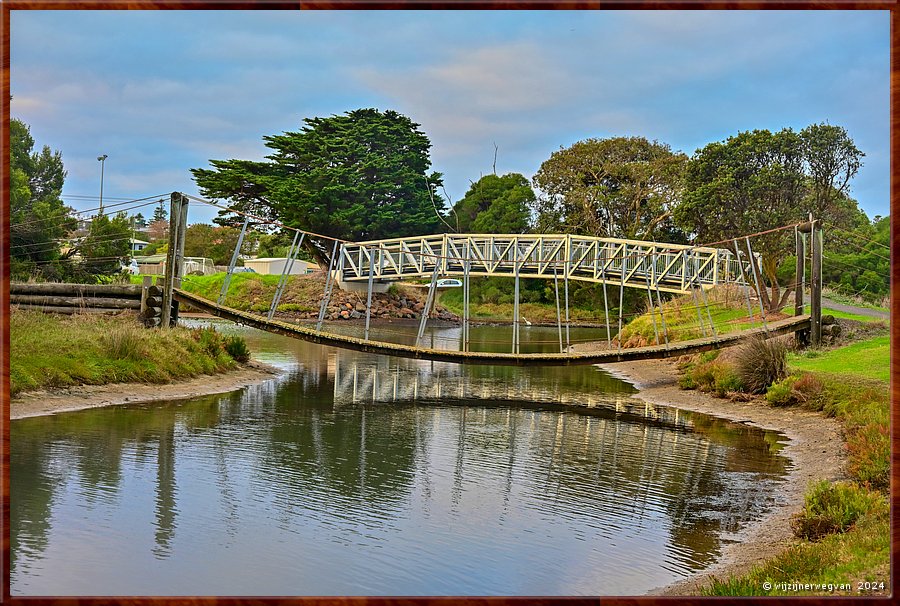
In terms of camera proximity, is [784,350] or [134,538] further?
[784,350]

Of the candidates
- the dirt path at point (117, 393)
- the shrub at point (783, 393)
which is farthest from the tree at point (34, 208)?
the shrub at point (783, 393)

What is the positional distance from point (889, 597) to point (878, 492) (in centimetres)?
362

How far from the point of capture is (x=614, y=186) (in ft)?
141

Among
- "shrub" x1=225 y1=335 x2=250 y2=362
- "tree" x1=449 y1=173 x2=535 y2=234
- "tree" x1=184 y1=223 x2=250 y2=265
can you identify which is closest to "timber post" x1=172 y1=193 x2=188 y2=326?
"shrub" x1=225 y1=335 x2=250 y2=362

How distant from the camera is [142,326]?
57.4 feet

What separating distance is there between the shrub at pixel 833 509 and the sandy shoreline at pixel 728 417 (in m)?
0.20

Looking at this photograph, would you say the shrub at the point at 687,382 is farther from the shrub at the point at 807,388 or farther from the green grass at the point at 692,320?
the green grass at the point at 692,320

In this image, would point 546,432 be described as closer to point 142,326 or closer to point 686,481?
point 686,481

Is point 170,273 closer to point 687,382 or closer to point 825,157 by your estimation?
point 687,382

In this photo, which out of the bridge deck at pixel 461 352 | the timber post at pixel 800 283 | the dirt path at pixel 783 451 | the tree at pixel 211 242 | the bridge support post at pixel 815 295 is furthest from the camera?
the tree at pixel 211 242

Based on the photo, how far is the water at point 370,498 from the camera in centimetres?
630

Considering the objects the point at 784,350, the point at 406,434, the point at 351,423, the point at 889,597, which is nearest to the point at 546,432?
the point at 406,434

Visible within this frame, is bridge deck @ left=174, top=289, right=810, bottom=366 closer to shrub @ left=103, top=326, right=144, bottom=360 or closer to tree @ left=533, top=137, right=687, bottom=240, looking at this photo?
shrub @ left=103, top=326, right=144, bottom=360

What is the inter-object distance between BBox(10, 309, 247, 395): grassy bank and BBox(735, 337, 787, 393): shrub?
1030 centimetres
